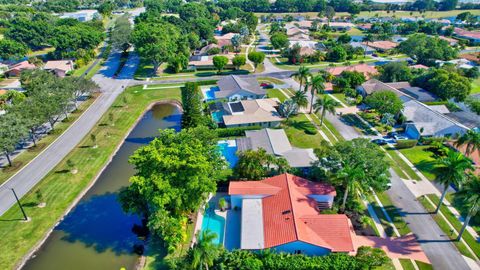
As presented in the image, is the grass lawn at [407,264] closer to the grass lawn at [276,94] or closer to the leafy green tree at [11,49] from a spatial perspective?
the grass lawn at [276,94]

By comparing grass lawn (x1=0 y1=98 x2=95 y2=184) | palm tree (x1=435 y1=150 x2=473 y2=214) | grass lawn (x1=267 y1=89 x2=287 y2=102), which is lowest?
grass lawn (x1=0 y1=98 x2=95 y2=184)

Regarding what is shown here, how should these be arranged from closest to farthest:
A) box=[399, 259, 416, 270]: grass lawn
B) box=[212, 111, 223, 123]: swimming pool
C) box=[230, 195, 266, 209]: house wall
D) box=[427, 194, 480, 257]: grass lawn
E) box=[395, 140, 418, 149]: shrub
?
box=[399, 259, 416, 270]: grass lawn < box=[427, 194, 480, 257]: grass lawn < box=[230, 195, 266, 209]: house wall < box=[395, 140, 418, 149]: shrub < box=[212, 111, 223, 123]: swimming pool

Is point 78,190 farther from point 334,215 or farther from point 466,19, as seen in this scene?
point 466,19

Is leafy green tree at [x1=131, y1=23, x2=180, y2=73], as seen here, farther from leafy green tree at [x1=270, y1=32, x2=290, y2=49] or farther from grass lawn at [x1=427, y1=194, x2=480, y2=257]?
grass lawn at [x1=427, y1=194, x2=480, y2=257]

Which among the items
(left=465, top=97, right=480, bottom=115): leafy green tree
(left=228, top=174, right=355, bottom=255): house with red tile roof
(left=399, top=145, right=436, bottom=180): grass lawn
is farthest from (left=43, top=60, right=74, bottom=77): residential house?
(left=465, top=97, right=480, bottom=115): leafy green tree

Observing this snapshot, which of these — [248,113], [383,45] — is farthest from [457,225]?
[383,45]

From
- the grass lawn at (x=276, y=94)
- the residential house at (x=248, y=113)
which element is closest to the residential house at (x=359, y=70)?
the grass lawn at (x=276, y=94)
